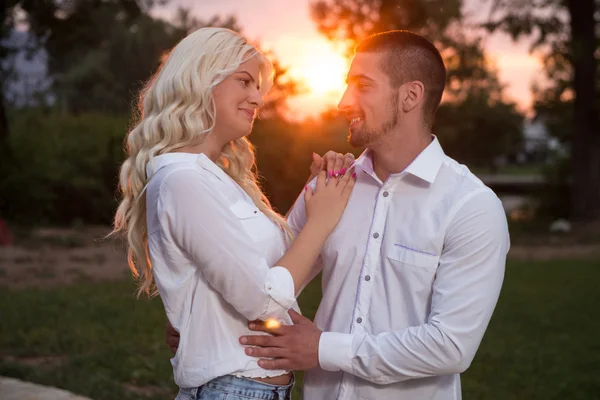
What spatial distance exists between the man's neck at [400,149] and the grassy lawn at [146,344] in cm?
349

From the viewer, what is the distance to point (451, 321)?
268 centimetres

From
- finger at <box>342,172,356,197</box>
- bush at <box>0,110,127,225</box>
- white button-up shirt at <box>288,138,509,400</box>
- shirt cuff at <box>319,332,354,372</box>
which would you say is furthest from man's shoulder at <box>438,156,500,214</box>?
bush at <box>0,110,127,225</box>

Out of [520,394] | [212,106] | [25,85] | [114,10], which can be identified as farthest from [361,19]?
[212,106]

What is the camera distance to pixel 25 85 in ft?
72.4

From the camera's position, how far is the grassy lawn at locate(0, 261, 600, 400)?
6.34 meters

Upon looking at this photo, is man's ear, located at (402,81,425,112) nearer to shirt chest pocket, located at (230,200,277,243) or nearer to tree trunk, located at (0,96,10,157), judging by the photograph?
shirt chest pocket, located at (230,200,277,243)

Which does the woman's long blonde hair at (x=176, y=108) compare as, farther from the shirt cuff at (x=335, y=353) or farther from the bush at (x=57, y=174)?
the bush at (x=57, y=174)

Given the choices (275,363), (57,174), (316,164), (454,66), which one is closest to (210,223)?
(275,363)

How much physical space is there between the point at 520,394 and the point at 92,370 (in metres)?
3.73

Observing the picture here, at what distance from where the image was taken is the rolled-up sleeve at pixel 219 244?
8.48 feet

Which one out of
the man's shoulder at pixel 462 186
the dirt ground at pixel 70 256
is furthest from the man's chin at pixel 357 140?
the dirt ground at pixel 70 256

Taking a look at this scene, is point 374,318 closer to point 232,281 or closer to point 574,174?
point 232,281

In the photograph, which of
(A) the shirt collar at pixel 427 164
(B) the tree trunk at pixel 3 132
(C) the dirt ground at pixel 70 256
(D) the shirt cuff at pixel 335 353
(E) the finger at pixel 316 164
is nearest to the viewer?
(D) the shirt cuff at pixel 335 353

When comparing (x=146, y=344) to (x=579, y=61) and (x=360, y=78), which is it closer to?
(x=360, y=78)
